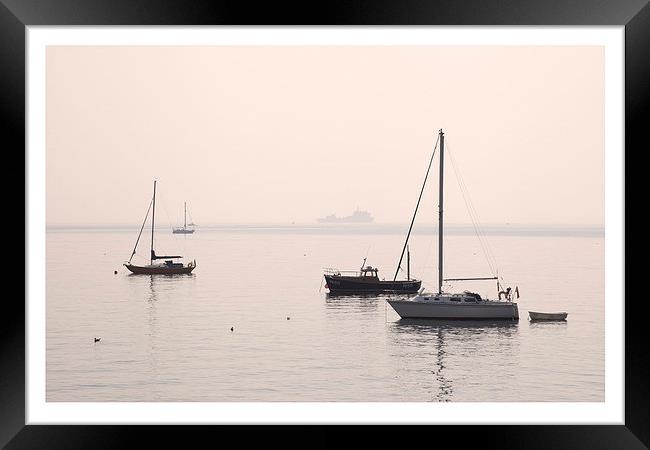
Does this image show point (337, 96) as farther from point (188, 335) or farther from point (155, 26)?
point (155, 26)

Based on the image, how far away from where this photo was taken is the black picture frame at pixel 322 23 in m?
3.14

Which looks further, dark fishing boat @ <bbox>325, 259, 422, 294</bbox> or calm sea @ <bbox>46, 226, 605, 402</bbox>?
dark fishing boat @ <bbox>325, 259, 422, 294</bbox>

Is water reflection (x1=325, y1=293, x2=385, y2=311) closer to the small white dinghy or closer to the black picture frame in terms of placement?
the small white dinghy

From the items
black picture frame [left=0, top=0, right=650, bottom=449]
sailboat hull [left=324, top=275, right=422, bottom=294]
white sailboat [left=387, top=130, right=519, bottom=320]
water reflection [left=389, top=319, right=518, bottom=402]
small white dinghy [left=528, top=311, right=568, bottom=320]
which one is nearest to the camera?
black picture frame [left=0, top=0, right=650, bottom=449]

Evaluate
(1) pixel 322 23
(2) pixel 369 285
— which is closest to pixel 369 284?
(2) pixel 369 285

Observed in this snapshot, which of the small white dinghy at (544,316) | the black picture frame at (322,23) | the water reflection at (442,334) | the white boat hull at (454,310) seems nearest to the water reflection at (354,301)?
the water reflection at (442,334)

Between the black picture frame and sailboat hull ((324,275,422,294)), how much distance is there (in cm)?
1956

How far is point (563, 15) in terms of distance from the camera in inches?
128

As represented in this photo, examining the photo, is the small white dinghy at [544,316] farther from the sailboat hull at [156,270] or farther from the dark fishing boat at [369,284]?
the sailboat hull at [156,270]

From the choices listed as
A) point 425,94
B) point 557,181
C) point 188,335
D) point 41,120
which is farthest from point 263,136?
point 41,120

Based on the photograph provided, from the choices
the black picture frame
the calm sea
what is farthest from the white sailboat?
the black picture frame

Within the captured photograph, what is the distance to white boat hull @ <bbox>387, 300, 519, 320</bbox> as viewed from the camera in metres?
15.8

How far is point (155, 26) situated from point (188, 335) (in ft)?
50.7

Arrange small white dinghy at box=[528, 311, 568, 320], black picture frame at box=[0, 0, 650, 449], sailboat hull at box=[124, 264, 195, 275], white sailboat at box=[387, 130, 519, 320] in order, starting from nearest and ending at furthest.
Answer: black picture frame at box=[0, 0, 650, 449], white sailboat at box=[387, 130, 519, 320], small white dinghy at box=[528, 311, 568, 320], sailboat hull at box=[124, 264, 195, 275]
